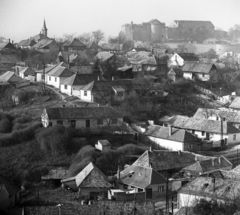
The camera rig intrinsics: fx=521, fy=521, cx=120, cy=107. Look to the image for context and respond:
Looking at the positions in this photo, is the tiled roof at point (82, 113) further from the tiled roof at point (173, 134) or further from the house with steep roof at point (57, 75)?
the house with steep roof at point (57, 75)

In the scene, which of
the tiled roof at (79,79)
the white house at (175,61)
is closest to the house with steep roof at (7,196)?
the tiled roof at (79,79)

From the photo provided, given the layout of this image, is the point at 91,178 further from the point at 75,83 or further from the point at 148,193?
the point at 75,83

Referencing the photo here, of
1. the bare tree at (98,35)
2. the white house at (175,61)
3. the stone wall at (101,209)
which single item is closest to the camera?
the stone wall at (101,209)

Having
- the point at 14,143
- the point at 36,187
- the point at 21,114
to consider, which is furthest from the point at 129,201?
the point at 21,114

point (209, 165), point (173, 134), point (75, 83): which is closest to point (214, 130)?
point (173, 134)

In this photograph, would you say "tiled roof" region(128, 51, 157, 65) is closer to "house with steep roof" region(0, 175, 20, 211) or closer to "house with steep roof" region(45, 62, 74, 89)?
"house with steep roof" region(45, 62, 74, 89)
